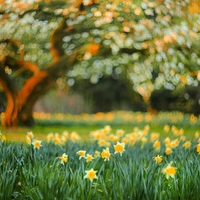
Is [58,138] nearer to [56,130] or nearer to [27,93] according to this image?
[27,93]

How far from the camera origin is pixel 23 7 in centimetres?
443

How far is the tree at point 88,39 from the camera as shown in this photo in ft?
14.5

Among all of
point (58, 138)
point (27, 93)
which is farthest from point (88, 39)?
point (58, 138)

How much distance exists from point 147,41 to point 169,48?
537 mm

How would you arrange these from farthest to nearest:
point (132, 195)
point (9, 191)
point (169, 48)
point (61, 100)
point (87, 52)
→ point (61, 100) → point (87, 52) → point (169, 48) → point (9, 191) → point (132, 195)

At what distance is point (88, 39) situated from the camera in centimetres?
711

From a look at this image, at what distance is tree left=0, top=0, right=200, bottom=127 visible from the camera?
441 cm

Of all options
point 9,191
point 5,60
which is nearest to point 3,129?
point 5,60

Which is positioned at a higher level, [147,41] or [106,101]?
[147,41]

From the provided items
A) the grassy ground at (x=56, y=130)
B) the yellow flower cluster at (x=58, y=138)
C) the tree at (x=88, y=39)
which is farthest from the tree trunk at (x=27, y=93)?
the yellow flower cluster at (x=58, y=138)

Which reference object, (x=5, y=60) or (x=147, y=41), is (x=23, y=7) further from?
(x=5, y=60)

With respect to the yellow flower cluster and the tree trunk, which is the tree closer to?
the tree trunk

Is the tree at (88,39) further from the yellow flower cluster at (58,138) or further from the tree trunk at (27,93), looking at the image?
the yellow flower cluster at (58,138)

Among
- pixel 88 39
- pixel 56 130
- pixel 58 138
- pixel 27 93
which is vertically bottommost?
pixel 56 130
